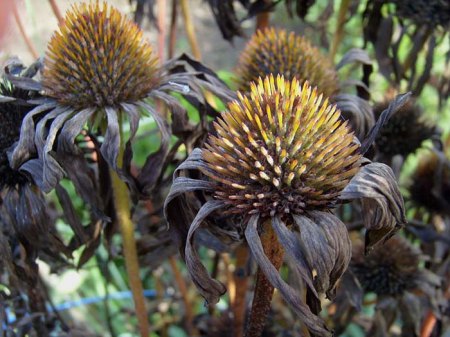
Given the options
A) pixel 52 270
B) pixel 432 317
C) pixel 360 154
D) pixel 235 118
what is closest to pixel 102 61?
→ pixel 235 118

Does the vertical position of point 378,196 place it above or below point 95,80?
below

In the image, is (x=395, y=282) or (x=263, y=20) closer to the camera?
(x=395, y=282)

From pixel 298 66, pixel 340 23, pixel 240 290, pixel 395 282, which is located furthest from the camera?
pixel 340 23

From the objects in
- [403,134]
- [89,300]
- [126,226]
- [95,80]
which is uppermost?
[95,80]

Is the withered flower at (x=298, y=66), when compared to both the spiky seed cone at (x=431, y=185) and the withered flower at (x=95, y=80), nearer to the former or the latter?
the withered flower at (x=95, y=80)

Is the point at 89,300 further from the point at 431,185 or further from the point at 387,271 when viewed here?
the point at 431,185

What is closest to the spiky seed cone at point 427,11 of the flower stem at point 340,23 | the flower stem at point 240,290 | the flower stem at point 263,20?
the flower stem at point 340,23

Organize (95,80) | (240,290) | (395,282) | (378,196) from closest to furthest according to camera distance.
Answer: (378,196) < (95,80) < (240,290) < (395,282)

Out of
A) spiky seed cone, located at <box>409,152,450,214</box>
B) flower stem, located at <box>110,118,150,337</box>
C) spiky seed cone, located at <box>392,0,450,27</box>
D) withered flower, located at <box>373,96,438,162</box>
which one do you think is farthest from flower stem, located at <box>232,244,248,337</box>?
spiky seed cone, located at <box>392,0,450,27</box>

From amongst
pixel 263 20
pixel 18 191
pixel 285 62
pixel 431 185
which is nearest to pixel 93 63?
pixel 18 191
